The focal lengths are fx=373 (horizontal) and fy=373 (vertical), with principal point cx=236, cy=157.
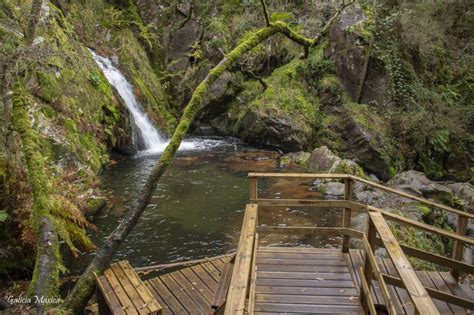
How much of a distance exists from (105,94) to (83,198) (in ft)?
19.7

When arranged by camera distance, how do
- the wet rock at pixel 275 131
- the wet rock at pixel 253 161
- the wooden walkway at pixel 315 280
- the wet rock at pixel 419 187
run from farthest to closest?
the wet rock at pixel 275 131, the wet rock at pixel 253 161, the wet rock at pixel 419 187, the wooden walkway at pixel 315 280

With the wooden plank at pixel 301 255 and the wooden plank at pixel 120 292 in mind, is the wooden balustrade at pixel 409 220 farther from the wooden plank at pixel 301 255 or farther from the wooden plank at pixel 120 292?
the wooden plank at pixel 120 292

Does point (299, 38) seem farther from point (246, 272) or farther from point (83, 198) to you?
point (83, 198)

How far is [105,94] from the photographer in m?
13.0

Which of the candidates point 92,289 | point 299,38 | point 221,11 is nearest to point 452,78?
point 221,11

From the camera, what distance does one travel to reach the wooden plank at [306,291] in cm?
432

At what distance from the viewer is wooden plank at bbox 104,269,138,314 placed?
4230 millimetres

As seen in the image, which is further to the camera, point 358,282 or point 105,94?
point 105,94

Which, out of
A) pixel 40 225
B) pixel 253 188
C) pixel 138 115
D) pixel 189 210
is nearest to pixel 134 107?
pixel 138 115

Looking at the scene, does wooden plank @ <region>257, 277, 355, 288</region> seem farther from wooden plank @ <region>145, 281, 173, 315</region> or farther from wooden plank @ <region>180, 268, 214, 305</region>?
wooden plank @ <region>145, 281, 173, 315</region>

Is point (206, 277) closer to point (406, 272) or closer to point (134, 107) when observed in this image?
point (406, 272)

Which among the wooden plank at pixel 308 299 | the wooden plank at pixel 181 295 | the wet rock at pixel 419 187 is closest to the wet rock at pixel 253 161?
the wet rock at pixel 419 187

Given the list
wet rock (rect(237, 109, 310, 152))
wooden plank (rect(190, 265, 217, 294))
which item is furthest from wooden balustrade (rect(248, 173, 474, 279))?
wet rock (rect(237, 109, 310, 152))

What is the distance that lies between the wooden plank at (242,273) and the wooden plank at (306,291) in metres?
0.98
